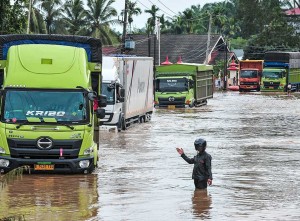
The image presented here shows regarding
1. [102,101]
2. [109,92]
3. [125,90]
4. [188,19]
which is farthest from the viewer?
[188,19]

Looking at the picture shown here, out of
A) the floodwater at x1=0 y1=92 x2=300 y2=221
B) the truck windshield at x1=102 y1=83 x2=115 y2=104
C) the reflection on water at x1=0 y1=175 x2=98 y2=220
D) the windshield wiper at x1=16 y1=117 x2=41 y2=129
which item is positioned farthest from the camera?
the truck windshield at x1=102 y1=83 x2=115 y2=104

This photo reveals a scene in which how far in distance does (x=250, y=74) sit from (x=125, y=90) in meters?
58.3

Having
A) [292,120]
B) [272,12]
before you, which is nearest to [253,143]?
[292,120]

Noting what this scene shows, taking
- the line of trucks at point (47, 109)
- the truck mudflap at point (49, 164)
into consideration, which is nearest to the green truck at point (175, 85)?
the line of trucks at point (47, 109)

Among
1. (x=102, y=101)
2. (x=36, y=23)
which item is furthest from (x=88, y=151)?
(x=36, y=23)

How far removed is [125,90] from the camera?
39438 mm

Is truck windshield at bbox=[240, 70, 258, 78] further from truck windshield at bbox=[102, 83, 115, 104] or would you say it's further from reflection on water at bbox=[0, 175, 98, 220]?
reflection on water at bbox=[0, 175, 98, 220]

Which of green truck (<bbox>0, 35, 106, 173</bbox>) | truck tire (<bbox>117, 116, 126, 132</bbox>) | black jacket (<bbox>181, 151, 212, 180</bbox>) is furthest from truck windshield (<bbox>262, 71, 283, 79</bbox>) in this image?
black jacket (<bbox>181, 151, 212, 180</bbox>)

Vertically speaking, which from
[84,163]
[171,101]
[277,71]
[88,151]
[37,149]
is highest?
[37,149]

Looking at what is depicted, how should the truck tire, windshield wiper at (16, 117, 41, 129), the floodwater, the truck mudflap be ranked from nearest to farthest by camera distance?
the floodwater → the truck mudflap → windshield wiper at (16, 117, 41, 129) → the truck tire

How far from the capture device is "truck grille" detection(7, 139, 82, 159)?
22328mm

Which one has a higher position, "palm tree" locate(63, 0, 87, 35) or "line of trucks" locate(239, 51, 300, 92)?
"palm tree" locate(63, 0, 87, 35)

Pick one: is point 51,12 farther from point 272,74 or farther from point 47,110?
point 47,110

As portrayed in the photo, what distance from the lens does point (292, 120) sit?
50000 mm
